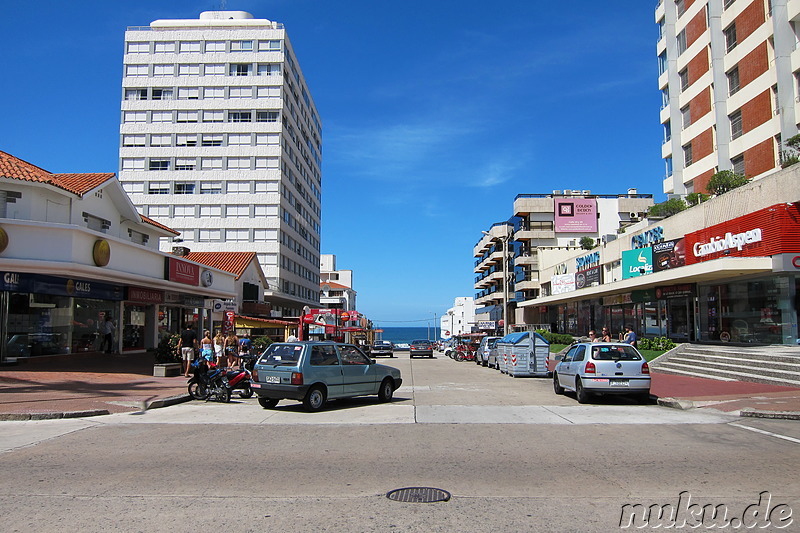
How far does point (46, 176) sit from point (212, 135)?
141 feet

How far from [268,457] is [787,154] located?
29.5m

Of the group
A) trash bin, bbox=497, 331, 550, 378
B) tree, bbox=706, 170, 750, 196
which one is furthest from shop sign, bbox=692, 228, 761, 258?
trash bin, bbox=497, 331, 550, 378

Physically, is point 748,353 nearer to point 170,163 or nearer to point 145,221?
point 145,221

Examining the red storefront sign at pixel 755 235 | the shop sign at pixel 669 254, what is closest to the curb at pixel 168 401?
the red storefront sign at pixel 755 235

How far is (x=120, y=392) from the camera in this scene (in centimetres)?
1591

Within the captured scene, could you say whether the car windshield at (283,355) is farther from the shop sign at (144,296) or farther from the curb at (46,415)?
the shop sign at (144,296)

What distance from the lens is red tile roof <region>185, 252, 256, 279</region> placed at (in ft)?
140

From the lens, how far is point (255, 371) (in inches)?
543

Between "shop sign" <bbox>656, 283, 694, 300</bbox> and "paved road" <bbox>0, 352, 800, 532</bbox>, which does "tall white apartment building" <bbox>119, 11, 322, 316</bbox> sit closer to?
"shop sign" <bbox>656, 283, 694, 300</bbox>

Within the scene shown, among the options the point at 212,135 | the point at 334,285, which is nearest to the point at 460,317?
the point at 334,285

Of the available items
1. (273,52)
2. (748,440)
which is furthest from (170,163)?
(748,440)

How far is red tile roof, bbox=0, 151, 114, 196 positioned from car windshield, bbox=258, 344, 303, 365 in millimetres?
12237

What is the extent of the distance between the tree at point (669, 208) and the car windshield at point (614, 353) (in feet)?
71.4

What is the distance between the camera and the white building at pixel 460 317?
121 m
